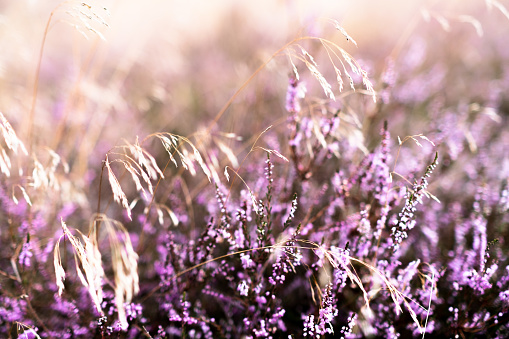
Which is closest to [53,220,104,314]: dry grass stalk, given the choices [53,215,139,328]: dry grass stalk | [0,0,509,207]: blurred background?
[53,215,139,328]: dry grass stalk

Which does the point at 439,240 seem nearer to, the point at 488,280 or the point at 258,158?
the point at 488,280

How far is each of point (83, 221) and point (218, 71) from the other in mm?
3160

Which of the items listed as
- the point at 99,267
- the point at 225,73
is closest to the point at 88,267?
the point at 99,267

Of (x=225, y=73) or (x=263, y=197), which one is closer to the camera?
(x=263, y=197)

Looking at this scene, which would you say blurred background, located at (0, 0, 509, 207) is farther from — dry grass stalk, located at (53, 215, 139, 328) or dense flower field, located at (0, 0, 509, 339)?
dry grass stalk, located at (53, 215, 139, 328)

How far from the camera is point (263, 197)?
2.38m

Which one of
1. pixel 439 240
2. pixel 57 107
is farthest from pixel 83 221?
pixel 439 240

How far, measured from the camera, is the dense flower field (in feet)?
5.50

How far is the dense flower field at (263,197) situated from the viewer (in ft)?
5.50

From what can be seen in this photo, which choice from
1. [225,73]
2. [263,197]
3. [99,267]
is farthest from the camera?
[225,73]

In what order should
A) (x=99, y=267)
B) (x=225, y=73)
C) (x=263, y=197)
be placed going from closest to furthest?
(x=99, y=267)
(x=263, y=197)
(x=225, y=73)

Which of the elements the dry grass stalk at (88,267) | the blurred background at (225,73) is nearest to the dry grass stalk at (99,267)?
the dry grass stalk at (88,267)

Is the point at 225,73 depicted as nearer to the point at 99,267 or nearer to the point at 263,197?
the point at 263,197

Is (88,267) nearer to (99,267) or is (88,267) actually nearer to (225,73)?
(99,267)
